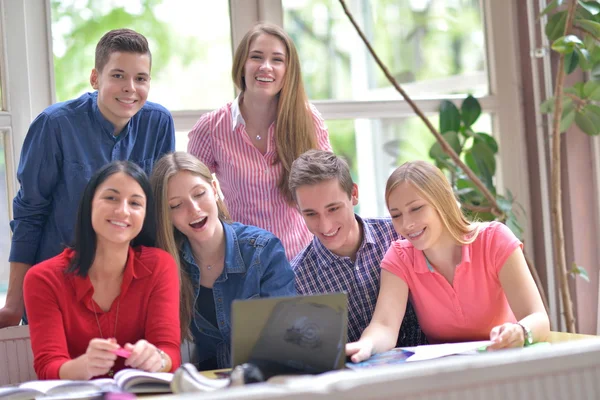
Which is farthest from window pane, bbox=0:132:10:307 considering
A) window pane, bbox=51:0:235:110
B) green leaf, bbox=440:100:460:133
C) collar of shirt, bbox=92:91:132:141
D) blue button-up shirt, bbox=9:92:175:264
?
green leaf, bbox=440:100:460:133

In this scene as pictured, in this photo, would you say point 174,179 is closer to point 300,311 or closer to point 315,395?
point 300,311

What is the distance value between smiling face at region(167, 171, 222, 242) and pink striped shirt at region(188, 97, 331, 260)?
0.41m

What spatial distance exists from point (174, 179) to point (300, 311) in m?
0.77

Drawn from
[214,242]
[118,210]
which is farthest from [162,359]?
[214,242]

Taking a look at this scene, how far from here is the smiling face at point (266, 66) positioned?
2418 mm

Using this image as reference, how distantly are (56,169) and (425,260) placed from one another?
1.10 m

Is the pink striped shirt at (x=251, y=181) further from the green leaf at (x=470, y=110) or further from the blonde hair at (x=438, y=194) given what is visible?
the green leaf at (x=470, y=110)

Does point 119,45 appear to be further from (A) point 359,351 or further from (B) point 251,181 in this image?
(A) point 359,351

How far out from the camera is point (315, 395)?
2.95ft

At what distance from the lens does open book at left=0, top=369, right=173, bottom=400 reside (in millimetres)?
1268

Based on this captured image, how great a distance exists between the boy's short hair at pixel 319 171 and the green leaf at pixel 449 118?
1.23 metres

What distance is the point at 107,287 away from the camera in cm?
175

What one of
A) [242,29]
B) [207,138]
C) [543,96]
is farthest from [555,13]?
[207,138]

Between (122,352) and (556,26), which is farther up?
(556,26)
